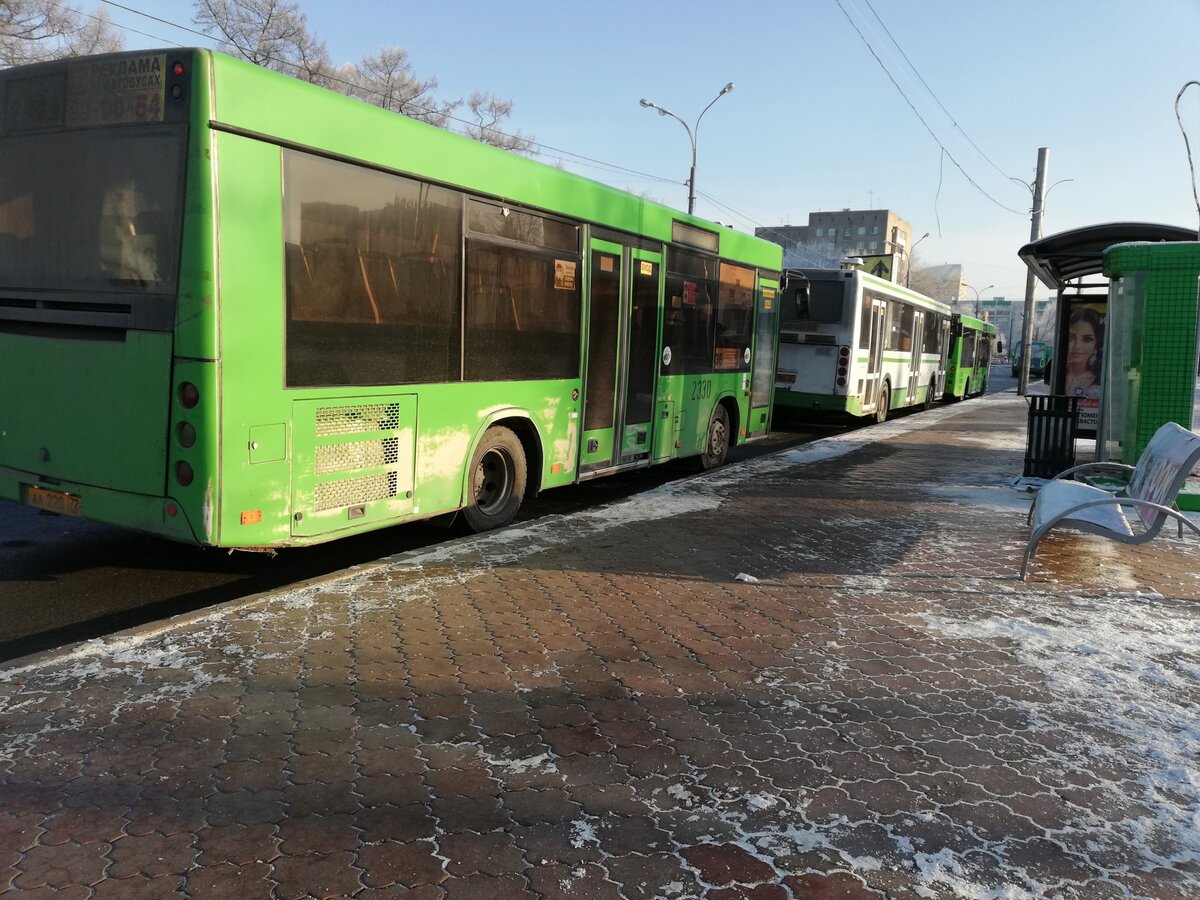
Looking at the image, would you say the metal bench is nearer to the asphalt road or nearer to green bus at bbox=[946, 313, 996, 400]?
the asphalt road

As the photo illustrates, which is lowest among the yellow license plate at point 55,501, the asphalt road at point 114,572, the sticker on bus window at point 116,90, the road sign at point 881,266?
the asphalt road at point 114,572

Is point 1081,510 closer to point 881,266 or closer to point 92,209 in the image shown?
point 92,209

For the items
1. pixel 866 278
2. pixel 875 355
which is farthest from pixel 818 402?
pixel 866 278

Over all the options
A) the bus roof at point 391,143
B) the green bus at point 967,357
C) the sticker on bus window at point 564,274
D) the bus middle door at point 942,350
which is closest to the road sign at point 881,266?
the green bus at point 967,357

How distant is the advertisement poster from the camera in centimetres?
1441

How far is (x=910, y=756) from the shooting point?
3543 millimetres

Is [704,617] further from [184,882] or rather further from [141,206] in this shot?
[141,206]

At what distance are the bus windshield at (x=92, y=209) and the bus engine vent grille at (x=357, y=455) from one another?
1332mm

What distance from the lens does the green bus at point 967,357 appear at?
93.4 feet

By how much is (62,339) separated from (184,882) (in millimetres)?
3939

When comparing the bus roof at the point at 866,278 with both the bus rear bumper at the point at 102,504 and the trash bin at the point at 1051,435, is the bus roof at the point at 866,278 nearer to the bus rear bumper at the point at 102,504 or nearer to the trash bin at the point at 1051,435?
the trash bin at the point at 1051,435

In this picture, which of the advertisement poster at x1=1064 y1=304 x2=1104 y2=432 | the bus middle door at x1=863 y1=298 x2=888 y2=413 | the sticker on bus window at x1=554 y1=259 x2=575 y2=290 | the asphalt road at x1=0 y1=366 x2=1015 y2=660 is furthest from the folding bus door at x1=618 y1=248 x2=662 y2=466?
the bus middle door at x1=863 y1=298 x2=888 y2=413

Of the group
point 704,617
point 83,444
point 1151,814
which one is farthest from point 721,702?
point 83,444

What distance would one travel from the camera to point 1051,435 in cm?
1051
